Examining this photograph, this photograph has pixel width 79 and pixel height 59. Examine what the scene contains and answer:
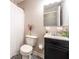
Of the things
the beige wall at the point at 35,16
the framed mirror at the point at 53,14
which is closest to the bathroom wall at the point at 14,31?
the beige wall at the point at 35,16

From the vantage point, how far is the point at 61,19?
2.65m

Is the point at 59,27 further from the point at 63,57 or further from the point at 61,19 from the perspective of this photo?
the point at 63,57

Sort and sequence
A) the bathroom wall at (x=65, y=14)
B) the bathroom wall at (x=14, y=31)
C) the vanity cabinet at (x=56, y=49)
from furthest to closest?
the bathroom wall at (x=14, y=31)
the bathroom wall at (x=65, y=14)
the vanity cabinet at (x=56, y=49)

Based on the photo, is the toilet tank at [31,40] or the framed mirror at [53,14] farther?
the toilet tank at [31,40]

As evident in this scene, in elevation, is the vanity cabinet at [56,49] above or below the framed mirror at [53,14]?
below

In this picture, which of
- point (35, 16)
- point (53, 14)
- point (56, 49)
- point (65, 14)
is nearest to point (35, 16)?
point (35, 16)

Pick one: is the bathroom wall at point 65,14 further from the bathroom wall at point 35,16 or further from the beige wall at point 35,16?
the beige wall at point 35,16

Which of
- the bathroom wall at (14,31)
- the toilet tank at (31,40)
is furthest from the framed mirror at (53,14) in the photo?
the bathroom wall at (14,31)

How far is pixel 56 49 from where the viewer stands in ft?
7.31

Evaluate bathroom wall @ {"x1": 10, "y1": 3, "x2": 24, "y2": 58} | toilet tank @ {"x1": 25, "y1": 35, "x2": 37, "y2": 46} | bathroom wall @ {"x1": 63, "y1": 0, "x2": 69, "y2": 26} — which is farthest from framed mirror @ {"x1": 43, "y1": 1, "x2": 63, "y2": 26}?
bathroom wall @ {"x1": 10, "y1": 3, "x2": 24, "y2": 58}

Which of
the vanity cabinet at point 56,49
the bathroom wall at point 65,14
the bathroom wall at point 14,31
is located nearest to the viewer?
the vanity cabinet at point 56,49

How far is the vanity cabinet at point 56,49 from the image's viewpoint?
1992 millimetres
